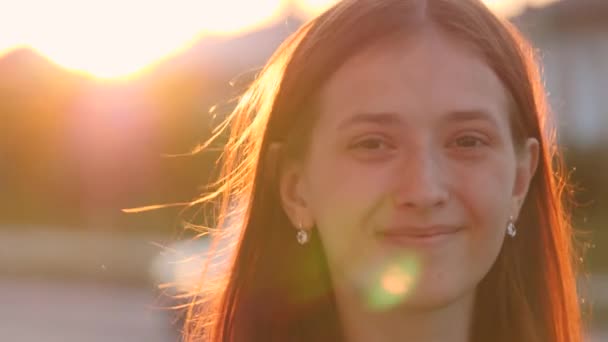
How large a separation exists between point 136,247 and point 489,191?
888 inches

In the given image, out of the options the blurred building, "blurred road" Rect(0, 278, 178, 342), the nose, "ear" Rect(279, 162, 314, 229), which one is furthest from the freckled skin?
the blurred building

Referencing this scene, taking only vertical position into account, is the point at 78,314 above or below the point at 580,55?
below

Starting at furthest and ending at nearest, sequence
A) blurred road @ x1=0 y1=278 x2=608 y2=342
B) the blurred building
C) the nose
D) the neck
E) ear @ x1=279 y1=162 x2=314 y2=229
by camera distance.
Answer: the blurred building, blurred road @ x1=0 y1=278 x2=608 y2=342, ear @ x1=279 y1=162 x2=314 y2=229, the neck, the nose

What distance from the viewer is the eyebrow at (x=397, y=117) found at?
214 cm

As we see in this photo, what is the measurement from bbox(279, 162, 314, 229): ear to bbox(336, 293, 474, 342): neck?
0.64ft

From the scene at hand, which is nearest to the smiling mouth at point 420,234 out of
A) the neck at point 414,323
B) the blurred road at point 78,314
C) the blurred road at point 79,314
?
the neck at point 414,323

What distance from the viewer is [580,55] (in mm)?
24062

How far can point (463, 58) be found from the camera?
2.21 m

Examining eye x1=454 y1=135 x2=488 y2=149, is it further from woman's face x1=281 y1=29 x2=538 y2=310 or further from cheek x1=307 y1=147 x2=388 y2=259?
cheek x1=307 y1=147 x2=388 y2=259

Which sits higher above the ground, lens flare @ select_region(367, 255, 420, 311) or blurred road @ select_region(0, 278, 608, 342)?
Answer: blurred road @ select_region(0, 278, 608, 342)

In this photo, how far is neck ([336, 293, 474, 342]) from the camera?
2246 millimetres

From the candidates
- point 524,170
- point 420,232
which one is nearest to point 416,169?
point 420,232

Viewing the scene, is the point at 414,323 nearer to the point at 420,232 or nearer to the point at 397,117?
the point at 420,232

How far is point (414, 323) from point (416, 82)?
483 mm
